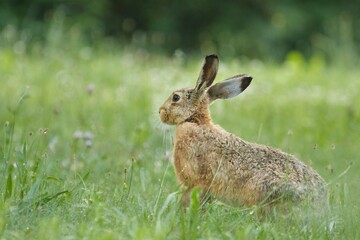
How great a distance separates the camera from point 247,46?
745 inches

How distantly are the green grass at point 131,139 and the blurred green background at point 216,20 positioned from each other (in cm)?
478

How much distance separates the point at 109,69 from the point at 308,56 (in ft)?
27.4

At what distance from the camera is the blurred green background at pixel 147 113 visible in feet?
15.8

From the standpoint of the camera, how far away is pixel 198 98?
612cm

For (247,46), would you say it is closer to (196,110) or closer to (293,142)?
(293,142)

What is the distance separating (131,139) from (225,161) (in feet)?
8.76

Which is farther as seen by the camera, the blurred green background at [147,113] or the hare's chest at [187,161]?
the hare's chest at [187,161]

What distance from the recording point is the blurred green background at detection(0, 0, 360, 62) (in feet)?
60.1

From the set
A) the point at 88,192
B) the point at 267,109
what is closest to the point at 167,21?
the point at 267,109

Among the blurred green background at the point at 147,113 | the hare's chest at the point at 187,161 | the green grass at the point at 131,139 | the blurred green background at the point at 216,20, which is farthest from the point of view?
the blurred green background at the point at 216,20

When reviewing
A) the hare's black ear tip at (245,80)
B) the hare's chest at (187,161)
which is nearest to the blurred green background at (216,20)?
the hare's black ear tip at (245,80)

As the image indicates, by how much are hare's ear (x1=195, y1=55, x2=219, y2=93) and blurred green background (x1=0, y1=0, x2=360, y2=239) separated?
0.51 meters

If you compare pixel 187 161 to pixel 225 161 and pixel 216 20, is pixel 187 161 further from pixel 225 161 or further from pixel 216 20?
pixel 216 20

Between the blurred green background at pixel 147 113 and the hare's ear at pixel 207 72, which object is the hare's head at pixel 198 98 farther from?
the blurred green background at pixel 147 113
